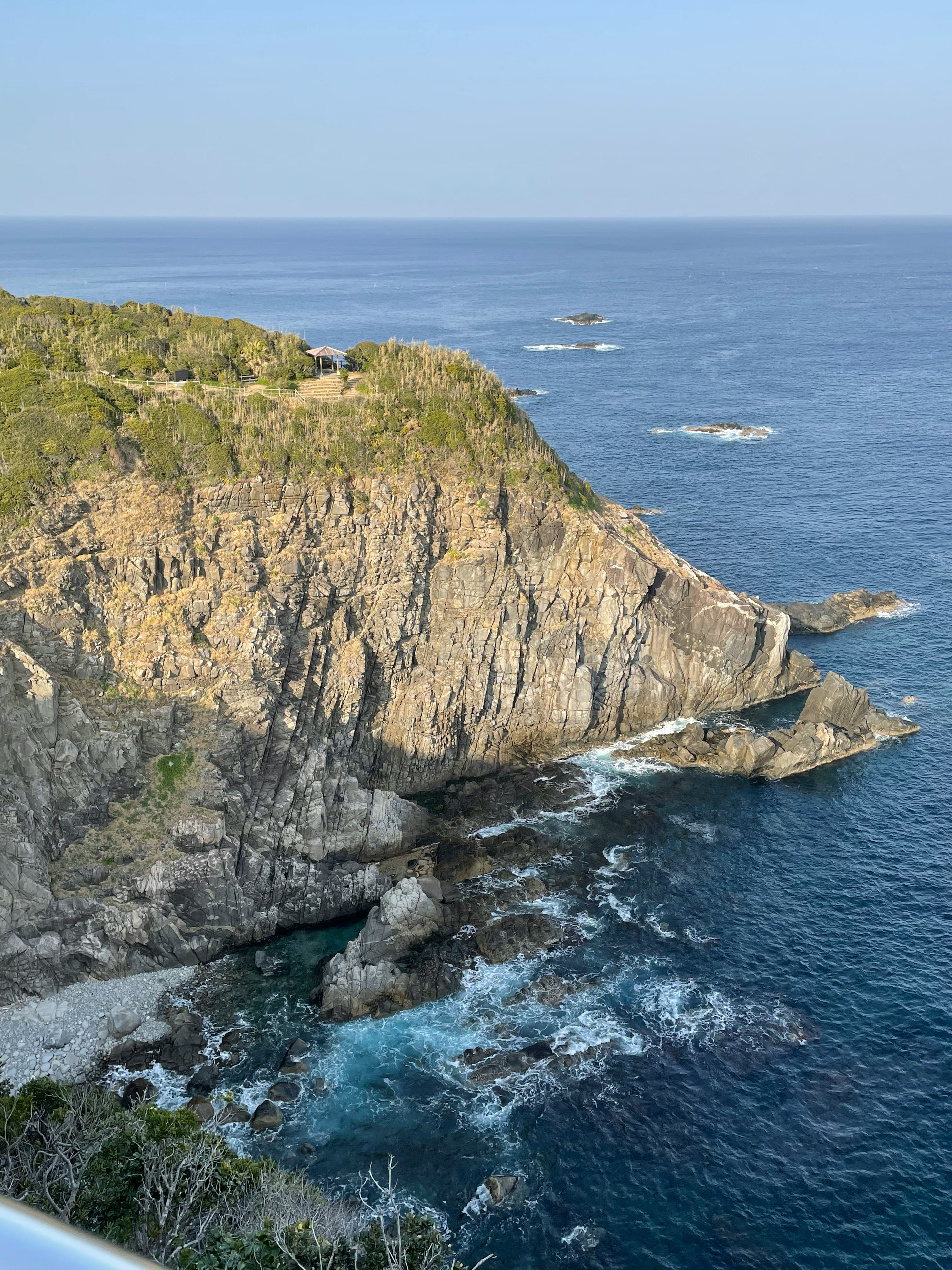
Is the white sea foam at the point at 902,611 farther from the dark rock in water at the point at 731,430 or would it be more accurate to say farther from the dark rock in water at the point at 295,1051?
the dark rock in water at the point at 295,1051

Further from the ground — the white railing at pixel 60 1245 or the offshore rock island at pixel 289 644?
the white railing at pixel 60 1245

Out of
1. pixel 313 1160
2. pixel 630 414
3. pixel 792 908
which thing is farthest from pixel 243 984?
pixel 630 414

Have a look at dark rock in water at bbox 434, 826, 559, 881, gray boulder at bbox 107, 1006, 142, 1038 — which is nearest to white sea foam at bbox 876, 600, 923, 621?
dark rock in water at bbox 434, 826, 559, 881

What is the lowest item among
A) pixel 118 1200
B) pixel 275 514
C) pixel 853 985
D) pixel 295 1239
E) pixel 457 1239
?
pixel 457 1239

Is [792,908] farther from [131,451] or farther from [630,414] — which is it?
[630,414]

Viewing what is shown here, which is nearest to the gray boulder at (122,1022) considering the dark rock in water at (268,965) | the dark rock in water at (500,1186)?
the dark rock in water at (268,965)

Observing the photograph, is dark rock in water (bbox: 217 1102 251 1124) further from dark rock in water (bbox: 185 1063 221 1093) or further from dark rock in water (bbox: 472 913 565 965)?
dark rock in water (bbox: 472 913 565 965)

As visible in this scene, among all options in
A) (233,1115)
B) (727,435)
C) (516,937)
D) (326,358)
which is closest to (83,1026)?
(233,1115)
